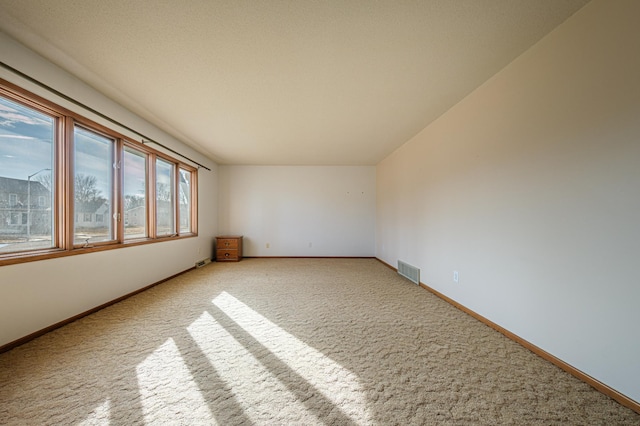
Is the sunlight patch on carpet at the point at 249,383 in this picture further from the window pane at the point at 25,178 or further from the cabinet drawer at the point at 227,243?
the cabinet drawer at the point at 227,243

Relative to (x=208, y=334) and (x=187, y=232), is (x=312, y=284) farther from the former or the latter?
(x=187, y=232)

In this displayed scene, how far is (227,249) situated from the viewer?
5168mm

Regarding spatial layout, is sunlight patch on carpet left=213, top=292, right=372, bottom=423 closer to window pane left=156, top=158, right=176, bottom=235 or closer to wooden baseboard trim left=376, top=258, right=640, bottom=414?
wooden baseboard trim left=376, top=258, right=640, bottom=414

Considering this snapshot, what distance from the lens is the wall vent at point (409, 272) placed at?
348cm

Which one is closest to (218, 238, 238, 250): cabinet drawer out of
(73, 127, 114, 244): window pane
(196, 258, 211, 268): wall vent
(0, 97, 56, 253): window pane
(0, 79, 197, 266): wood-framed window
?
(196, 258, 211, 268): wall vent

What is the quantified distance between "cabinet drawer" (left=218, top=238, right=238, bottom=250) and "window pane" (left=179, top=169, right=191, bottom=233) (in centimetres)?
81

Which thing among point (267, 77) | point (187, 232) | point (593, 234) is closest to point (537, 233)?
point (593, 234)

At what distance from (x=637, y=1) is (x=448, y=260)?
7.76 feet

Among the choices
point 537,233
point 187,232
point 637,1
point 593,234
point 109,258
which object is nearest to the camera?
point 637,1

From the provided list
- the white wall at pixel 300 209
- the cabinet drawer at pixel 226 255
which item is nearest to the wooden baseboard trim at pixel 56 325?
→ the cabinet drawer at pixel 226 255

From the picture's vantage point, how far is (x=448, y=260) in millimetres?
2781

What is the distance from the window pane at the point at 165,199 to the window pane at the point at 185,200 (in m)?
0.25

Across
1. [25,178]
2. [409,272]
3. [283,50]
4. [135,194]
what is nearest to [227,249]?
[135,194]

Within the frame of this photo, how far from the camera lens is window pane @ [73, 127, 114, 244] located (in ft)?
7.64
